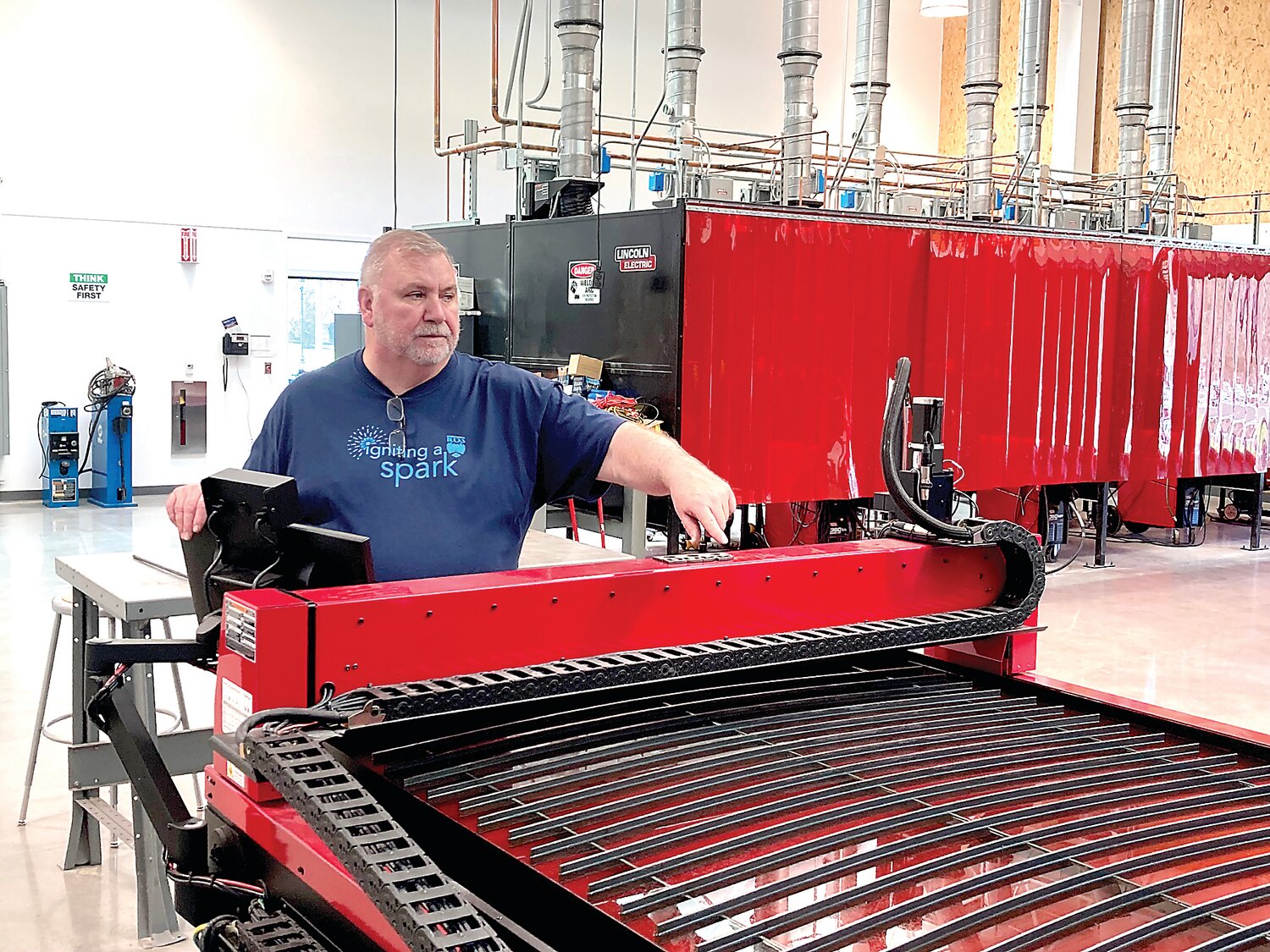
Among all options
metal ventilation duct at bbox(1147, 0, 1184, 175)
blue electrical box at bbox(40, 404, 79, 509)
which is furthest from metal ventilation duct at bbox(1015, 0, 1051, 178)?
blue electrical box at bbox(40, 404, 79, 509)

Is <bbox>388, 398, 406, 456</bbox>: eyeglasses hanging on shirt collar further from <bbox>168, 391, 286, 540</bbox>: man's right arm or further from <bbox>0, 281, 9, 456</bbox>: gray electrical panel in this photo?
<bbox>0, 281, 9, 456</bbox>: gray electrical panel

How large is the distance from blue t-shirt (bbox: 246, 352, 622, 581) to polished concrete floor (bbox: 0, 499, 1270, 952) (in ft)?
3.93

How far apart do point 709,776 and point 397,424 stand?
121 cm

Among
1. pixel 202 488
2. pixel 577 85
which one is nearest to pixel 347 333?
pixel 577 85

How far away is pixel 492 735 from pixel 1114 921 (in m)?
0.79

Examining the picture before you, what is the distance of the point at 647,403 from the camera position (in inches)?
250

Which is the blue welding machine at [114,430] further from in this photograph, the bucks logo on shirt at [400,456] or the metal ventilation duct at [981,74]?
the bucks logo on shirt at [400,456]

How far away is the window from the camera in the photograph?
41.9ft

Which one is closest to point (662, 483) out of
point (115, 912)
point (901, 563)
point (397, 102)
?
point (901, 563)

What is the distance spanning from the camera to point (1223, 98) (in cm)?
1253

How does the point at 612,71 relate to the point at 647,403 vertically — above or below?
above

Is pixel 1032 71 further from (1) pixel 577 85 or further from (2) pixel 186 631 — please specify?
(2) pixel 186 631

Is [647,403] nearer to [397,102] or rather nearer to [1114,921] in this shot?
[1114,921]

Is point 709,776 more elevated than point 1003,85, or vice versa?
point 1003,85
